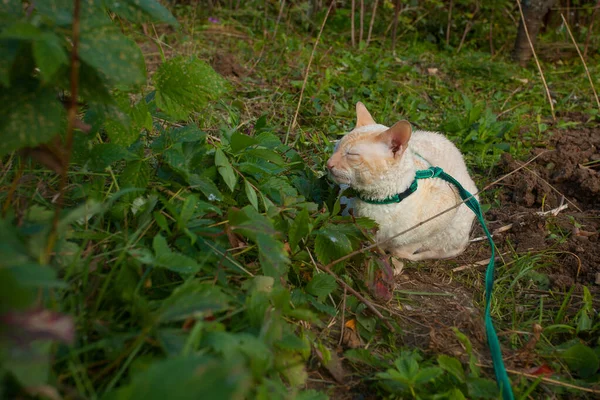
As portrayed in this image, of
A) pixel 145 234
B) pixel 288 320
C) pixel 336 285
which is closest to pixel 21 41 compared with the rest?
pixel 145 234

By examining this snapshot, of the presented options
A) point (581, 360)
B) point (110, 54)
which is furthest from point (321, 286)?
point (110, 54)

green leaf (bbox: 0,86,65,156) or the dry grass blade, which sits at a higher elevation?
green leaf (bbox: 0,86,65,156)

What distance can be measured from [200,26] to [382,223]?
122 inches

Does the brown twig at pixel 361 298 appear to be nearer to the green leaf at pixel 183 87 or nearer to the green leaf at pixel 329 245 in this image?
the green leaf at pixel 329 245

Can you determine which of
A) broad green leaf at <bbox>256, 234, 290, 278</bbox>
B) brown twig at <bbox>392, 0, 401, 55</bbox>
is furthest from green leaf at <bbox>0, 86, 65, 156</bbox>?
brown twig at <bbox>392, 0, 401, 55</bbox>

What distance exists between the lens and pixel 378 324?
2.02 m

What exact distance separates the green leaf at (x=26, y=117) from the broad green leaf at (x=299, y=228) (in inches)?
37.0

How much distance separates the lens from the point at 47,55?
113cm

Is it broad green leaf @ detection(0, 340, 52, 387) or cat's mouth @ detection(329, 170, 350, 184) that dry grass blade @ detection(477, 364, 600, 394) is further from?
broad green leaf @ detection(0, 340, 52, 387)

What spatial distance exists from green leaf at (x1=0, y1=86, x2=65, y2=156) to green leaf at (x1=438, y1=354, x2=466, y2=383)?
1354 millimetres

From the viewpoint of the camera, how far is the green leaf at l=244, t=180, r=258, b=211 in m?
2.06

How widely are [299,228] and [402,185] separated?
23.2 inches

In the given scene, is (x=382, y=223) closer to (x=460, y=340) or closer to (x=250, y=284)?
(x=460, y=340)

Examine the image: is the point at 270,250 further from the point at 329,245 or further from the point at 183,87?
the point at 183,87
